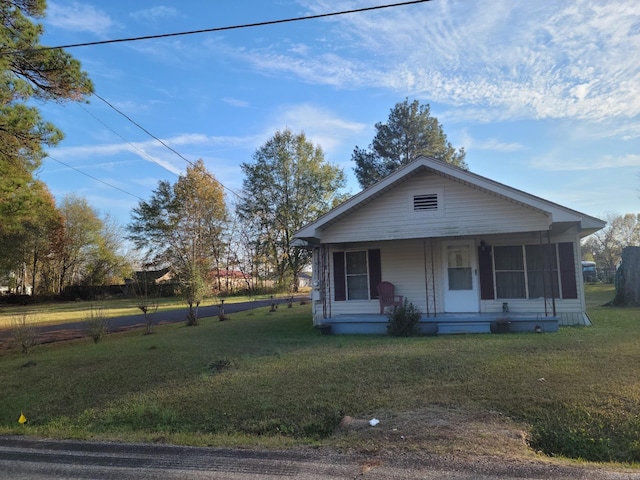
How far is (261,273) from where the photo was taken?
45844 millimetres

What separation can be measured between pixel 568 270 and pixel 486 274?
2046mm

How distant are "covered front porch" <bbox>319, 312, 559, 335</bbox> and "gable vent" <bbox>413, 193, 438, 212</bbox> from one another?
2.95 m

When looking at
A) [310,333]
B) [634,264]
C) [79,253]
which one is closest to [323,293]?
[310,333]

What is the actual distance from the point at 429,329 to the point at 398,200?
360 centimetres

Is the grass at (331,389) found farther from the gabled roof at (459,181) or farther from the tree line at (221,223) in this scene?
the tree line at (221,223)

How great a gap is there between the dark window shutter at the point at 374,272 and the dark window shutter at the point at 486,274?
284 cm

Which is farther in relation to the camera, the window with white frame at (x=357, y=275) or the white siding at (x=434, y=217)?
the window with white frame at (x=357, y=275)

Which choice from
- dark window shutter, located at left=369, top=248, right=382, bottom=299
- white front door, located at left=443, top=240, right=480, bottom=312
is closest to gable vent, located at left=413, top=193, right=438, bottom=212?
white front door, located at left=443, top=240, right=480, bottom=312

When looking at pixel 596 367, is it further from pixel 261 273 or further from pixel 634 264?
pixel 261 273

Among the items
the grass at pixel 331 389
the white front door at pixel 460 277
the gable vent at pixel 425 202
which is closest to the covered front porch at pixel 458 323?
the white front door at pixel 460 277

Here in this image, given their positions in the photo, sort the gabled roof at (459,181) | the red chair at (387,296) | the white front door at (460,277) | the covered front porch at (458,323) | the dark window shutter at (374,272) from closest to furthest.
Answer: the gabled roof at (459,181) < the covered front porch at (458,323) < the white front door at (460,277) < the red chair at (387,296) < the dark window shutter at (374,272)

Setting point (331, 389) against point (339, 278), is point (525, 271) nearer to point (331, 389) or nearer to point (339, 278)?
point (339, 278)

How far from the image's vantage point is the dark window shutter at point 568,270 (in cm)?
1166

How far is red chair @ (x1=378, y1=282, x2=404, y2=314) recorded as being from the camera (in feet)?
41.7
